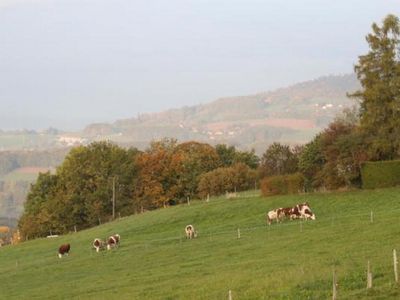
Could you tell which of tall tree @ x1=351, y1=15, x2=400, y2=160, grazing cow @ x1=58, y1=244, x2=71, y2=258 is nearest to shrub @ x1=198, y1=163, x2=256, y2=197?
tall tree @ x1=351, y1=15, x2=400, y2=160

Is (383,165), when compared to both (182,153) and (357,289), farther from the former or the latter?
(182,153)

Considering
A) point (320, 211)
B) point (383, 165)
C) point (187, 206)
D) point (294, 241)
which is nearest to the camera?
point (294, 241)

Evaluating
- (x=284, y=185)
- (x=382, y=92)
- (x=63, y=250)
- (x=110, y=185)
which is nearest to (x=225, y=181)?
(x=110, y=185)

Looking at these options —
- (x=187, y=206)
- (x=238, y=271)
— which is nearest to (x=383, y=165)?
(x=187, y=206)

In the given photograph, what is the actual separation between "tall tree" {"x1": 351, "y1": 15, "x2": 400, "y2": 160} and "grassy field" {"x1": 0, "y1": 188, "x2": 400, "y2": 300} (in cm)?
782

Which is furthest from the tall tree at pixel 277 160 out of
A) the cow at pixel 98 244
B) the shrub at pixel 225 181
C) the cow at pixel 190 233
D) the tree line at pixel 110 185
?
the cow at pixel 98 244

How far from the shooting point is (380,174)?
64188 millimetres

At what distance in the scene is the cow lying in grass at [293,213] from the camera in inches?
2216

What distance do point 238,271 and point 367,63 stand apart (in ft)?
134

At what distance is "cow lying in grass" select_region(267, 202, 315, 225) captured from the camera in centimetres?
5628

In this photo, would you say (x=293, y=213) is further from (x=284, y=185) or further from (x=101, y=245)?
(x=101, y=245)

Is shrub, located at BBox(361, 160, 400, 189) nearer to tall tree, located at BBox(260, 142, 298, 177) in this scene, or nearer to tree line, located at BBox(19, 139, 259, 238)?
tall tree, located at BBox(260, 142, 298, 177)

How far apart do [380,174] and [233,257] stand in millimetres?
28324

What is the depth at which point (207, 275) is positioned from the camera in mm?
34781
